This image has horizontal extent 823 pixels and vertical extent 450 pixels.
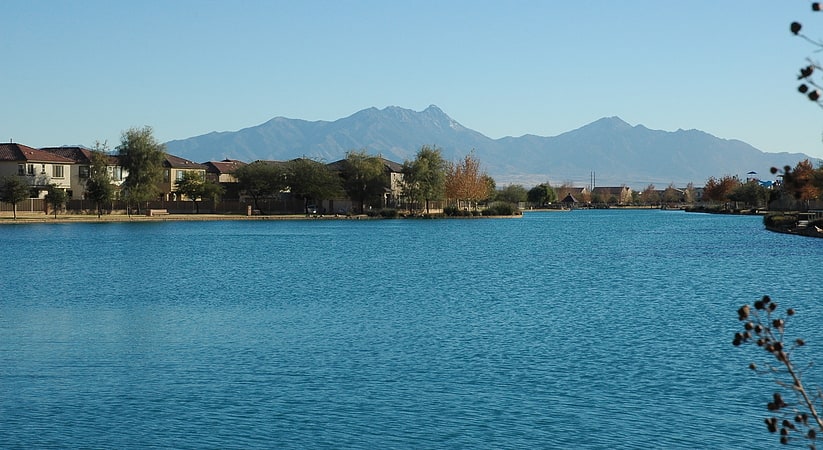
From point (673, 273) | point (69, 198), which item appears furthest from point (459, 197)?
point (673, 273)

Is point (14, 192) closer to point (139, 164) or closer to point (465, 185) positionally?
point (139, 164)

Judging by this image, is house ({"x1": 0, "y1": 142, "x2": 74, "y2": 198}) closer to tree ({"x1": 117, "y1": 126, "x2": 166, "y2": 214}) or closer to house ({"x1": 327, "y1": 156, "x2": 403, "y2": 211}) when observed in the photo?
tree ({"x1": 117, "y1": 126, "x2": 166, "y2": 214})

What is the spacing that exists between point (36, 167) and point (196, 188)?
59.5 ft

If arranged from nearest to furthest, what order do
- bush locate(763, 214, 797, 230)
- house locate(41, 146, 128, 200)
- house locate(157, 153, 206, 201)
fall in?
1. bush locate(763, 214, 797, 230)
2. house locate(41, 146, 128, 200)
3. house locate(157, 153, 206, 201)

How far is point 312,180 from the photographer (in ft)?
394

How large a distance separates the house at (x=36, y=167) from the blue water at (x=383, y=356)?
196 ft

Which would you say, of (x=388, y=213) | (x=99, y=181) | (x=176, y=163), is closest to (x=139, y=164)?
(x=99, y=181)

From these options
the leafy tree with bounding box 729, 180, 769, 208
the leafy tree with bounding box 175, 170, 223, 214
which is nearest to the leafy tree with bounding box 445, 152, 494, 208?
the leafy tree with bounding box 175, 170, 223, 214

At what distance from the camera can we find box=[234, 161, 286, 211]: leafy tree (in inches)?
4761

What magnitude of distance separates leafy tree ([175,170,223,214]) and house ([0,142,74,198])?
1294 cm

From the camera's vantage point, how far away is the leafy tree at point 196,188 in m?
113

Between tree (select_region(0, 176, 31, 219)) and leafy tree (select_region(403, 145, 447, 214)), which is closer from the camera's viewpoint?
tree (select_region(0, 176, 31, 219))

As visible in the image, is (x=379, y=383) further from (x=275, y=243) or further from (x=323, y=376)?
(x=275, y=243)

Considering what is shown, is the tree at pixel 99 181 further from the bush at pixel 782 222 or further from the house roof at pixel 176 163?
the bush at pixel 782 222
